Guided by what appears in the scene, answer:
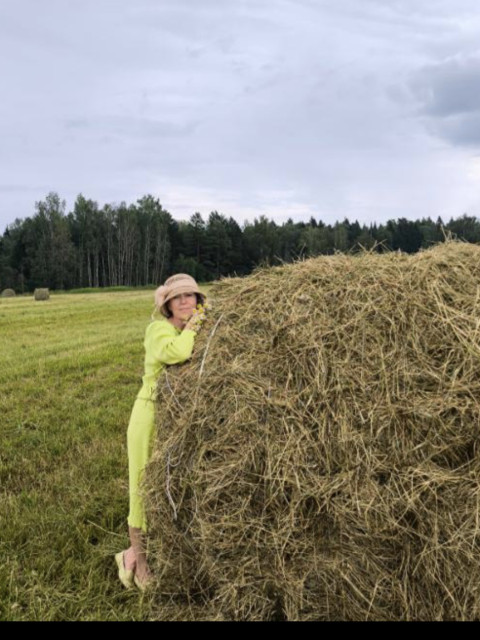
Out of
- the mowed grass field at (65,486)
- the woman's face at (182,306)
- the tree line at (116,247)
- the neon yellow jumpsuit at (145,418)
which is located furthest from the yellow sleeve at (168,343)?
the tree line at (116,247)

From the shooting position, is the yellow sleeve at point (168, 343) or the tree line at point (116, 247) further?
the tree line at point (116, 247)

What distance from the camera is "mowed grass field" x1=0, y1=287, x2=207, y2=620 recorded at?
3600mm

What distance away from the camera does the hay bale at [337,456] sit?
287cm

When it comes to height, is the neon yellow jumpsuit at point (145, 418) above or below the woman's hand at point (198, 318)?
below

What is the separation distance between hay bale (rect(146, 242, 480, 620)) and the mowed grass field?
67cm

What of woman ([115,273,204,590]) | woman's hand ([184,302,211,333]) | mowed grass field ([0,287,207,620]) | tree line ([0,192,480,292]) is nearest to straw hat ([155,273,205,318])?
woman ([115,273,204,590])

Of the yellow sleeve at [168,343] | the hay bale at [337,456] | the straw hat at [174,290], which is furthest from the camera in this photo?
the straw hat at [174,290]

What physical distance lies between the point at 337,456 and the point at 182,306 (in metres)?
1.58

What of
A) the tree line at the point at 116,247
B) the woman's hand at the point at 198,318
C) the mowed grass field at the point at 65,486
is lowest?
the mowed grass field at the point at 65,486

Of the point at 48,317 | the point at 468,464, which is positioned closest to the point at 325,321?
the point at 468,464

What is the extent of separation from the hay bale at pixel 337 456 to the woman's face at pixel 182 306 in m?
0.55

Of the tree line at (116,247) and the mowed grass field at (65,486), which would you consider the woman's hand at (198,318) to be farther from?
the tree line at (116,247)
